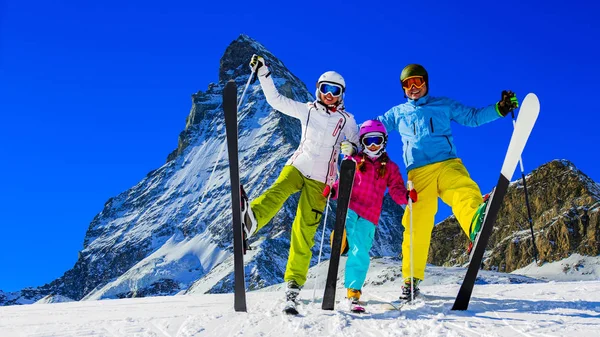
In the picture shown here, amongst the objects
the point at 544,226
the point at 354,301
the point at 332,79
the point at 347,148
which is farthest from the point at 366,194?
the point at 544,226

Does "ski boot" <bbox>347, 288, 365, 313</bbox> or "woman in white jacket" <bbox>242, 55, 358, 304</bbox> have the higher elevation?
"woman in white jacket" <bbox>242, 55, 358, 304</bbox>

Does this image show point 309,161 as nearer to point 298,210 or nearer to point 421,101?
point 298,210

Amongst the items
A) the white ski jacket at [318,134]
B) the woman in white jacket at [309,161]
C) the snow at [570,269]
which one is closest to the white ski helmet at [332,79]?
the woman in white jacket at [309,161]

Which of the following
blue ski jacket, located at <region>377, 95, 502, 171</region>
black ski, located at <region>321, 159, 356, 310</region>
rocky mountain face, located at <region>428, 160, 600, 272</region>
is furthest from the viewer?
rocky mountain face, located at <region>428, 160, 600, 272</region>

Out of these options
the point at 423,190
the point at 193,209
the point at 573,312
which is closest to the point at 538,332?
the point at 573,312

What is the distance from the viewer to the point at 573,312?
190 inches

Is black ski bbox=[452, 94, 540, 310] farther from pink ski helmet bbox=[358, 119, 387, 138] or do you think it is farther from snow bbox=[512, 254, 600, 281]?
snow bbox=[512, 254, 600, 281]

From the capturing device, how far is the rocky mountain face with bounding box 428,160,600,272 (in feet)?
385

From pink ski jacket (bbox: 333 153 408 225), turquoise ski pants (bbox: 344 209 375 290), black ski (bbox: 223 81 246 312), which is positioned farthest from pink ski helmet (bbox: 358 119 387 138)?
black ski (bbox: 223 81 246 312)

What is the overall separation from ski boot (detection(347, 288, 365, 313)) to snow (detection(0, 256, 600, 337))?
92 millimetres

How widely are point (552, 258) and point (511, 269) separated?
8.25 meters

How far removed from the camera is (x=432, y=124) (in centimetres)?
584

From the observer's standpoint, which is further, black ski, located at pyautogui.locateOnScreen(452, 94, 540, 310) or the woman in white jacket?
the woman in white jacket

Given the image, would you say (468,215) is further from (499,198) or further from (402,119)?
(402,119)
